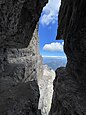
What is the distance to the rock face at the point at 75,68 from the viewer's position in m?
12.7

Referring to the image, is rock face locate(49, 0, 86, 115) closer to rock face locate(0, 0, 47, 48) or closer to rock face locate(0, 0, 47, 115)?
rock face locate(0, 0, 47, 115)

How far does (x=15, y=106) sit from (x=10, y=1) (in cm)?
838

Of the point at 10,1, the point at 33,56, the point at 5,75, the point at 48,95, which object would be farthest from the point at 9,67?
the point at 10,1

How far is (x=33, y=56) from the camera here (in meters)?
43.4

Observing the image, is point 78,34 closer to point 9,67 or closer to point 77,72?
point 77,72

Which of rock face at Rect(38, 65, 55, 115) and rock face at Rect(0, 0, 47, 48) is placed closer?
rock face at Rect(0, 0, 47, 48)

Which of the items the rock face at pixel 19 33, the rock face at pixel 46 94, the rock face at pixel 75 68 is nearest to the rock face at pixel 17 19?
the rock face at pixel 19 33

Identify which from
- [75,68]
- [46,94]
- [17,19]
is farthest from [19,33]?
[46,94]

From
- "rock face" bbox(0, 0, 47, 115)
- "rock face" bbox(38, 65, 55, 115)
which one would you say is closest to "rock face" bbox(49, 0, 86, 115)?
"rock face" bbox(0, 0, 47, 115)

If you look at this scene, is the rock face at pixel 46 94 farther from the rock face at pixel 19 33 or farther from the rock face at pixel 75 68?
the rock face at pixel 75 68

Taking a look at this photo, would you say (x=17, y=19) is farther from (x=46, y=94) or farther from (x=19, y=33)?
(x=46, y=94)

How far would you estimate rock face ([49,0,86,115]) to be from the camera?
12.7m

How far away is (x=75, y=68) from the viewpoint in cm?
1569

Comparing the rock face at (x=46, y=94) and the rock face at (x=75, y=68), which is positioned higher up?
the rock face at (x=75, y=68)
